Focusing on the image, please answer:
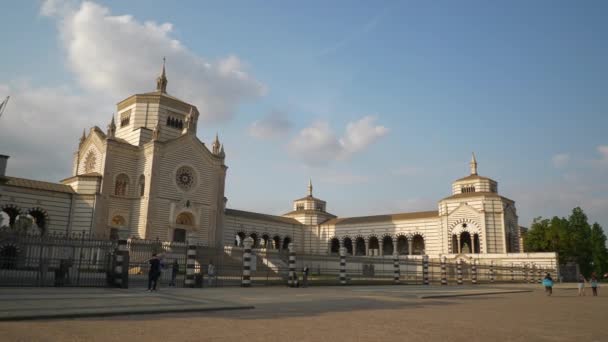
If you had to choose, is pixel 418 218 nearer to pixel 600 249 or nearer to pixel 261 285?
pixel 600 249

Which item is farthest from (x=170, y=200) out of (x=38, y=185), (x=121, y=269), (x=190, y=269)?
(x=121, y=269)

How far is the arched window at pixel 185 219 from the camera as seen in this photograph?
132 ft

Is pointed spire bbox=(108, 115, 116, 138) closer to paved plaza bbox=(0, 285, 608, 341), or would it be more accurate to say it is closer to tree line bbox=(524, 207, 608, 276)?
paved plaza bbox=(0, 285, 608, 341)

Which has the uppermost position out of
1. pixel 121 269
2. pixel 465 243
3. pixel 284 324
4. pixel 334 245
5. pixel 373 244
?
pixel 465 243

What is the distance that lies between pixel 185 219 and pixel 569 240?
127 feet

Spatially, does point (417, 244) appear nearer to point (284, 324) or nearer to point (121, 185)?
point (121, 185)

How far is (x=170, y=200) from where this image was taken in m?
39.1

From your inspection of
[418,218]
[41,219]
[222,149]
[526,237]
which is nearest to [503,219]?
[526,237]

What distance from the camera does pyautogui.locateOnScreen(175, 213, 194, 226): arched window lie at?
1585 inches

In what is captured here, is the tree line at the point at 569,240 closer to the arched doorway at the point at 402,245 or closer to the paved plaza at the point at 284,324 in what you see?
the arched doorway at the point at 402,245

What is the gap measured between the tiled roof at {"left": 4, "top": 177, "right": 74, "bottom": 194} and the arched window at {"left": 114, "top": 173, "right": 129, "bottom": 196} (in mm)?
3798

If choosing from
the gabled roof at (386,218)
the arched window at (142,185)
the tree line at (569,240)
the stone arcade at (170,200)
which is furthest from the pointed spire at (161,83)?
the tree line at (569,240)

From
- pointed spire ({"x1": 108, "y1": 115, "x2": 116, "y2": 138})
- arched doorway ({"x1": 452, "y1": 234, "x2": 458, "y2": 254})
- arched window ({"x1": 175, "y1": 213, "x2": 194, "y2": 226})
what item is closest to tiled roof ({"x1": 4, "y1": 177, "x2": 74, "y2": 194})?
pointed spire ({"x1": 108, "y1": 115, "x2": 116, "y2": 138})

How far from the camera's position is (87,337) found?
6211 mm
